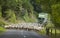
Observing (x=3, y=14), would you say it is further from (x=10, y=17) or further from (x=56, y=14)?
(x=56, y=14)

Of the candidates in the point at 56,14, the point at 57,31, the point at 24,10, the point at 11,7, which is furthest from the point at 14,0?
the point at 56,14

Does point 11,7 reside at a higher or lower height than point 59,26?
higher

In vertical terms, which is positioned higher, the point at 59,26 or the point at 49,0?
the point at 49,0

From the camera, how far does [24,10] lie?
58500 millimetres

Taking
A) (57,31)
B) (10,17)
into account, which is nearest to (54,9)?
(57,31)

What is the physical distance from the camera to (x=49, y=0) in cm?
2766

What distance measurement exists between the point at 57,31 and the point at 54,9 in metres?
4.92

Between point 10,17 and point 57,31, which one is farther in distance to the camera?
point 10,17

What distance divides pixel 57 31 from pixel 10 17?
25382 millimetres

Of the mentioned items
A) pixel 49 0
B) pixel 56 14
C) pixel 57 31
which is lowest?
pixel 57 31

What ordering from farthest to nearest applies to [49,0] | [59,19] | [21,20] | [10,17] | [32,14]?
[32,14] < [21,20] < [10,17] < [49,0] < [59,19]

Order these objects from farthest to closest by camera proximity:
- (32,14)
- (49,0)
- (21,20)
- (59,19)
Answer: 1. (32,14)
2. (21,20)
3. (49,0)
4. (59,19)

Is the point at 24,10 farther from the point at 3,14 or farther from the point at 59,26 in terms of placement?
the point at 59,26

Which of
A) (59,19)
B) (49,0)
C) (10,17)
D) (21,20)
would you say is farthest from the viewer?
(21,20)
